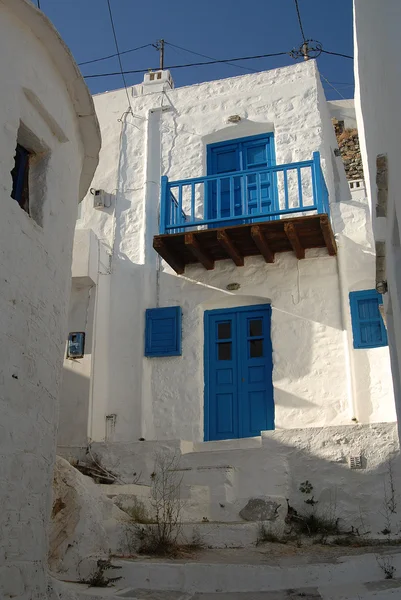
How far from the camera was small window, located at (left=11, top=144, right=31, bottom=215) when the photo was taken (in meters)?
5.81

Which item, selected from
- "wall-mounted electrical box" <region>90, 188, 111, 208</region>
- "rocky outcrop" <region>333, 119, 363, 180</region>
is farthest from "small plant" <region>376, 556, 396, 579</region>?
"rocky outcrop" <region>333, 119, 363, 180</region>

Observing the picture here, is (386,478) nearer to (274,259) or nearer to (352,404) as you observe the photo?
(352,404)

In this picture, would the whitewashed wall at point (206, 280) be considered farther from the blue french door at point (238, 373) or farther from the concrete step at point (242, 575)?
the concrete step at point (242, 575)

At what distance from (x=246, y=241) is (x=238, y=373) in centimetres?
200

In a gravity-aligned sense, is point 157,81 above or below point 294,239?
above

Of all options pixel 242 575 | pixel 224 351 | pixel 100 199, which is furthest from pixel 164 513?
pixel 100 199

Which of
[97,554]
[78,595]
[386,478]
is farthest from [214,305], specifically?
[78,595]

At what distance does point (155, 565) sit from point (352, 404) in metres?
4.52

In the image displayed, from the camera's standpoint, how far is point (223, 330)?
10.5 meters

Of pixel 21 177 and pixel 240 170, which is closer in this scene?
pixel 21 177

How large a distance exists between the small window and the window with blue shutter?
17.6ft

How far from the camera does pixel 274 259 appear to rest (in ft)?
34.2

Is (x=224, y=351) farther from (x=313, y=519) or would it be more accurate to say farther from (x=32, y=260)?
(x=32, y=260)

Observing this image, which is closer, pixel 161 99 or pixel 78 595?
pixel 78 595
